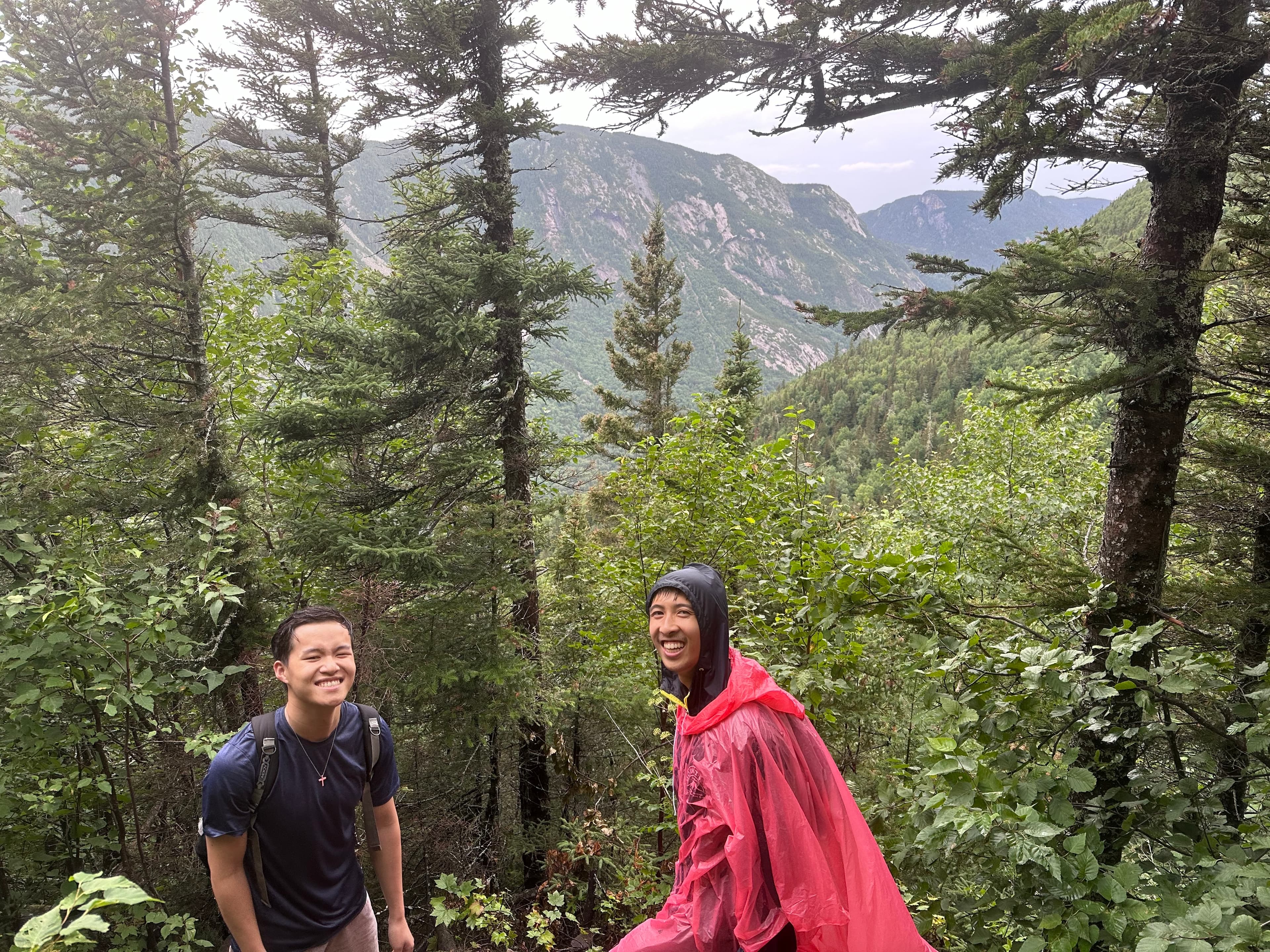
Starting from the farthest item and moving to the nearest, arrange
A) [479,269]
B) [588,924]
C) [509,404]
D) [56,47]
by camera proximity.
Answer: [509,404] < [479,269] < [56,47] < [588,924]

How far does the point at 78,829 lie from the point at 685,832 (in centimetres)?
413

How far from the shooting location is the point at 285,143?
12.8 meters

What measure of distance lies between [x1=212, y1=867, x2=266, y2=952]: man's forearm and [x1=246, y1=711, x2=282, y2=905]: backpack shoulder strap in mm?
60

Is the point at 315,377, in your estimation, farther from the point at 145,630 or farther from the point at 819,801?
the point at 819,801

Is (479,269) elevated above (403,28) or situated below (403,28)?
below

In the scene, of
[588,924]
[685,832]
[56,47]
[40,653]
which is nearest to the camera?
[685,832]

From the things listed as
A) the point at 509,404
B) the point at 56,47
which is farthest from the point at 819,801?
the point at 56,47

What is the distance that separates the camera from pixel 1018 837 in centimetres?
198

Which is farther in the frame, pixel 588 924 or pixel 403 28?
pixel 403 28

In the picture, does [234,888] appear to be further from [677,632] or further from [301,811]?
[677,632]

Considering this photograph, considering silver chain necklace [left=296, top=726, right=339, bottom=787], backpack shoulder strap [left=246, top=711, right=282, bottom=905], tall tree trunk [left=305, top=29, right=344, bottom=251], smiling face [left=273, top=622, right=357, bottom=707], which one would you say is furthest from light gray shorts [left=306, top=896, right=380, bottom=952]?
tall tree trunk [left=305, top=29, right=344, bottom=251]

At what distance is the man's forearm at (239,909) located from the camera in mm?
2326

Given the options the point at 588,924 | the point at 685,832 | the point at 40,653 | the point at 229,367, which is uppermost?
the point at 229,367

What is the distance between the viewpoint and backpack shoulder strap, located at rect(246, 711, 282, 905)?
7.82 ft
